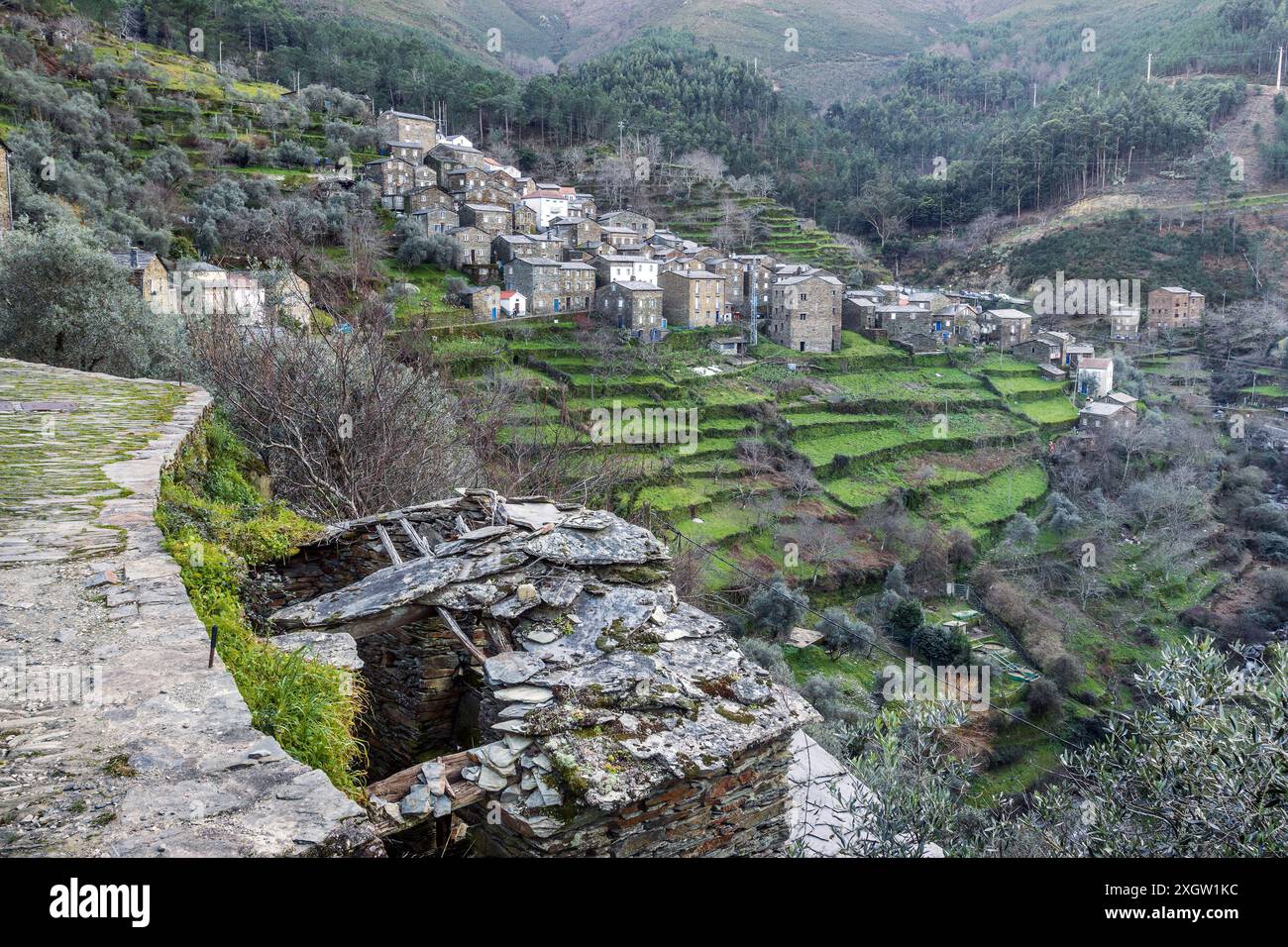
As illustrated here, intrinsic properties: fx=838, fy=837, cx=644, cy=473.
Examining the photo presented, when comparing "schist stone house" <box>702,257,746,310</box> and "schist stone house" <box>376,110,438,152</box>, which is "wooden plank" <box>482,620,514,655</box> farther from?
"schist stone house" <box>376,110,438,152</box>

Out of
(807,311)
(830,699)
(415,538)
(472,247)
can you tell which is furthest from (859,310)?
(415,538)

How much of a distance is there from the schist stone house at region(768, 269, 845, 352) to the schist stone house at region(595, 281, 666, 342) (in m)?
6.57

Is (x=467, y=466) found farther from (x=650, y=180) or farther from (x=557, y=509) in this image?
(x=650, y=180)

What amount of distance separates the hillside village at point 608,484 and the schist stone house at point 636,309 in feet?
0.80

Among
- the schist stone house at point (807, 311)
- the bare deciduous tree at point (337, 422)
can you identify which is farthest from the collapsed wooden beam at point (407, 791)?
the schist stone house at point (807, 311)

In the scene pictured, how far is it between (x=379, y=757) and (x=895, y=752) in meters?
3.13

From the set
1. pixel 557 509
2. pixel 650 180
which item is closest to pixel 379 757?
pixel 557 509

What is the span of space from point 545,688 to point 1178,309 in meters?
56.4

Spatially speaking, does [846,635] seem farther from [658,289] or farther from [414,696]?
[658,289]

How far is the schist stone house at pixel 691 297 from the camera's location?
41.9 meters

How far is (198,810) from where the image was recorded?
2221 mm

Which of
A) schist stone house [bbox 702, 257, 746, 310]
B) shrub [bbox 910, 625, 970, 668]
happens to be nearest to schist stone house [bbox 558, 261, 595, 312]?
schist stone house [bbox 702, 257, 746, 310]

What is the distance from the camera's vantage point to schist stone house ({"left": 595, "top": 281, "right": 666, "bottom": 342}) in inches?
1567

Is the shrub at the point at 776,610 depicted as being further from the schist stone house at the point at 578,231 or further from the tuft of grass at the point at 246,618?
the schist stone house at the point at 578,231
